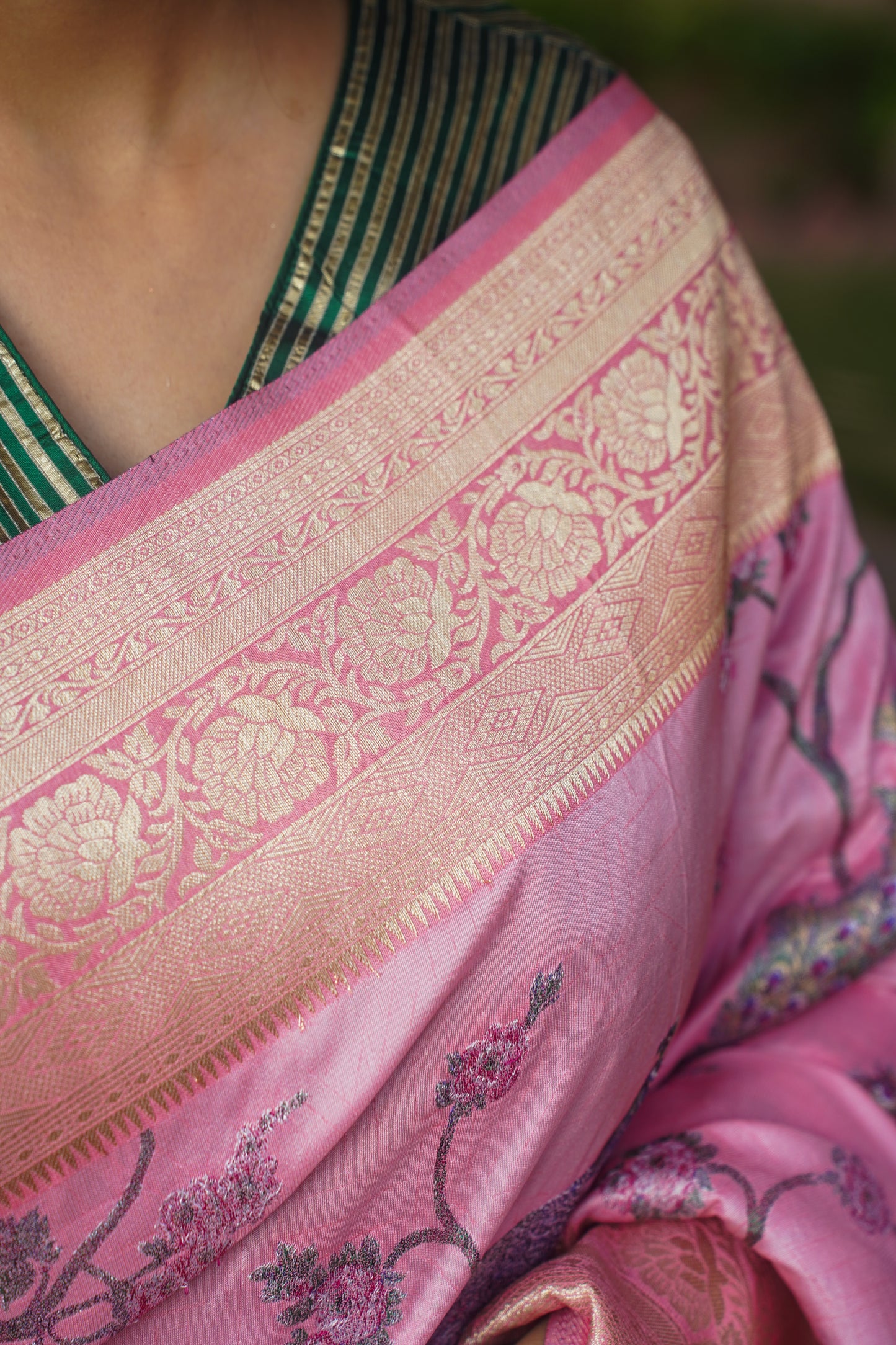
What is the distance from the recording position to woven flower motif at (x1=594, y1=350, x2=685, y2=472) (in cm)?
72

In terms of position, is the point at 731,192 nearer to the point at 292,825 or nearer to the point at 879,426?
the point at 879,426

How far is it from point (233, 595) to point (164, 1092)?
0.23 meters

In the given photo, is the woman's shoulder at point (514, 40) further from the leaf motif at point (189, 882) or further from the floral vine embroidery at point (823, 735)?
the leaf motif at point (189, 882)

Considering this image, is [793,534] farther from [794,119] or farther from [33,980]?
[794,119]

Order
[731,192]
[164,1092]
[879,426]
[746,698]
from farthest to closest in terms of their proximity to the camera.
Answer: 1. [731,192]
2. [879,426]
3. [746,698]
4. [164,1092]

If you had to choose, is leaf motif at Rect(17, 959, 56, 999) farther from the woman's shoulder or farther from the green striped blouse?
the woman's shoulder

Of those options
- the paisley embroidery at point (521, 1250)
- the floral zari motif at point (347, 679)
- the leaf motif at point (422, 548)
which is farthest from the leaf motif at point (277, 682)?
the paisley embroidery at point (521, 1250)

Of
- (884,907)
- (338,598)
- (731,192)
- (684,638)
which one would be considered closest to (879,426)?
(731,192)

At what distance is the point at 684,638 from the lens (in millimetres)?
705

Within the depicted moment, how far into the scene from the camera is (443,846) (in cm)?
58

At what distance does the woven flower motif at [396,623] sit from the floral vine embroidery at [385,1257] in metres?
0.18

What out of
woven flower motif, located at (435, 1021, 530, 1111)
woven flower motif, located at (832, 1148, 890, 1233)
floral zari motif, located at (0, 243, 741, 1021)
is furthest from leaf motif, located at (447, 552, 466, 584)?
woven flower motif, located at (832, 1148, 890, 1233)

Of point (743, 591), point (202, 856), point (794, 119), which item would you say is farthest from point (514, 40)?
point (794, 119)

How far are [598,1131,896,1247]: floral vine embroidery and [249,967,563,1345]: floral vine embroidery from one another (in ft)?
0.44
